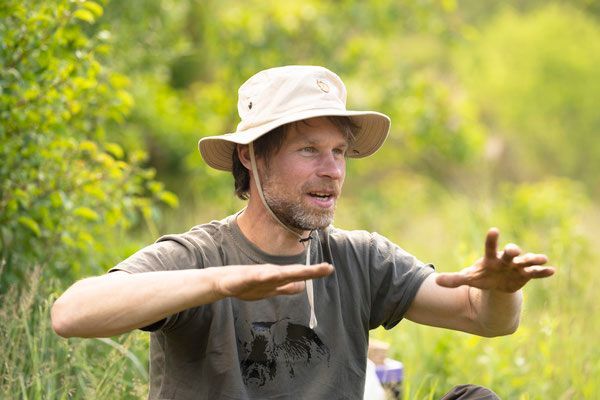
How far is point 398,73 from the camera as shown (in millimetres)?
8680

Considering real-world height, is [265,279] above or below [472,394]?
above

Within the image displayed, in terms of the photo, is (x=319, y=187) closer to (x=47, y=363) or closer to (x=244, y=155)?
(x=244, y=155)

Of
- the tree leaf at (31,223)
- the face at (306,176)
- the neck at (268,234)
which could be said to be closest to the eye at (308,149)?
the face at (306,176)

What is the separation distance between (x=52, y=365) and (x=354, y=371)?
1.07 metres

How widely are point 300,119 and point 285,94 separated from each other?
0.33 ft

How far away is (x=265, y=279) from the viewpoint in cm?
220

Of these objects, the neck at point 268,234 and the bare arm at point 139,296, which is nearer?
the bare arm at point 139,296

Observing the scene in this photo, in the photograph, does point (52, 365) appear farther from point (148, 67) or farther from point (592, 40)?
point (592, 40)

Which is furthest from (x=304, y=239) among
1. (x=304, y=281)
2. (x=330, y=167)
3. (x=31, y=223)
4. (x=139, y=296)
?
(x=31, y=223)

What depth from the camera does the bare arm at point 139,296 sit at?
7.54 ft

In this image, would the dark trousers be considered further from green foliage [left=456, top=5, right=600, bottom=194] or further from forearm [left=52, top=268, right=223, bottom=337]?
Answer: green foliage [left=456, top=5, right=600, bottom=194]

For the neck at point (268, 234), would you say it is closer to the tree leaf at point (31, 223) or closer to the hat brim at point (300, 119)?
the hat brim at point (300, 119)

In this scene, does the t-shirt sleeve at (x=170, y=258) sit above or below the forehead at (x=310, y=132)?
below

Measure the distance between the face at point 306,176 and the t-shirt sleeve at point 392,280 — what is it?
0.97 ft
